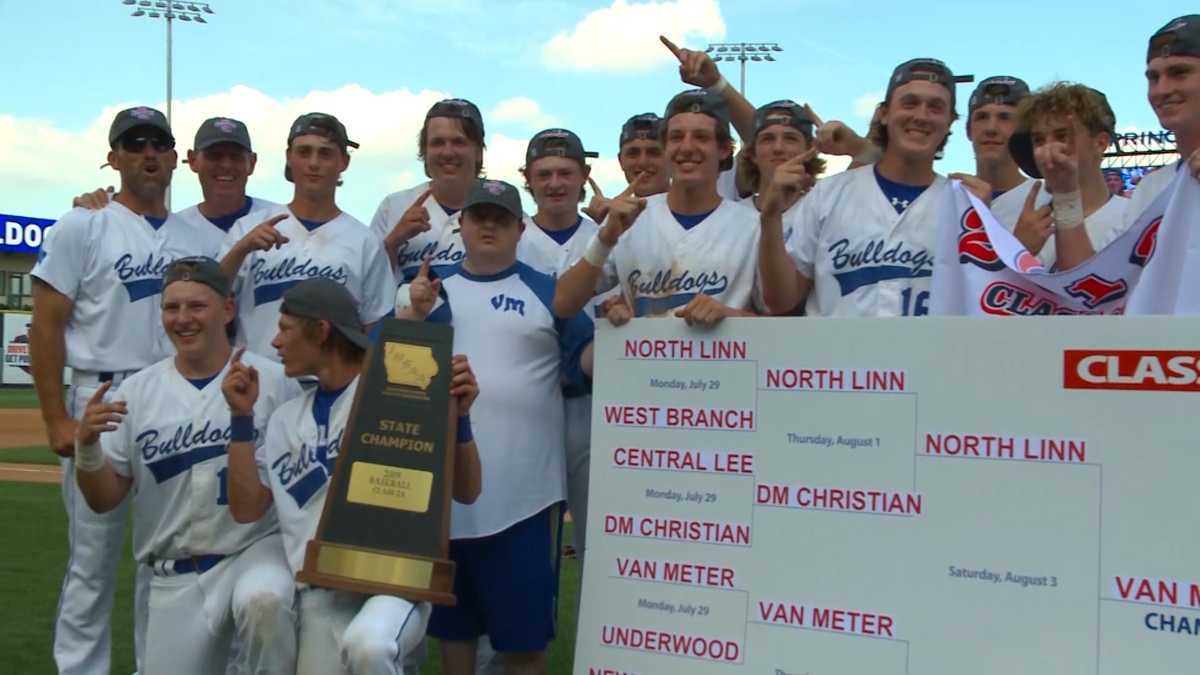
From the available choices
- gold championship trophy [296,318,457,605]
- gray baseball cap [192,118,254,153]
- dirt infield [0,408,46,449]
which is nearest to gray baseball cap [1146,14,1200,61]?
gold championship trophy [296,318,457,605]

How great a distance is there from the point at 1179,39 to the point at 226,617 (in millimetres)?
3940

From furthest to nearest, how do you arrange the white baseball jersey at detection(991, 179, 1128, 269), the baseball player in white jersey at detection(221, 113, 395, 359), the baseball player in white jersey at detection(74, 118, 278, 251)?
the baseball player in white jersey at detection(74, 118, 278, 251), the baseball player in white jersey at detection(221, 113, 395, 359), the white baseball jersey at detection(991, 179, 1128, 269)

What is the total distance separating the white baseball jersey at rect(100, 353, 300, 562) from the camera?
14.9ft

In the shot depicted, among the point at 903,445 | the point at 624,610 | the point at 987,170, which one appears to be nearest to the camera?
the point at 903,445

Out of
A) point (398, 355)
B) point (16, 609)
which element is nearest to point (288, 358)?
point (398, 355)

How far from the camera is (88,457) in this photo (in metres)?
4.50

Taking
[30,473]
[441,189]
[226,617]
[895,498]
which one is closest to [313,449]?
[226,617]

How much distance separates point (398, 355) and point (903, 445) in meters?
1.75

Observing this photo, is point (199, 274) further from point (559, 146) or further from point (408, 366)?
point (559, 146)

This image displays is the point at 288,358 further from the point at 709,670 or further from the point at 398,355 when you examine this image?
the point at 709,670

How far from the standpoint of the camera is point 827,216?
4.45m

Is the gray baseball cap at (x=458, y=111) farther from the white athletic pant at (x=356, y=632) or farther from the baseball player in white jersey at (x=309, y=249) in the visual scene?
the white athletic pant at (x=356, y=632)

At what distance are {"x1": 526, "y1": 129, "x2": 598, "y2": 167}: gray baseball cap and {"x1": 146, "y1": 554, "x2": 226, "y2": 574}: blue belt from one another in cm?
243

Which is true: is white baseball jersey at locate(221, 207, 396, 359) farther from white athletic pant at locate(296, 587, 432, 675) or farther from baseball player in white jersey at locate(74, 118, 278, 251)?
white athletic pant at locate(296, 587, 432, 675)
